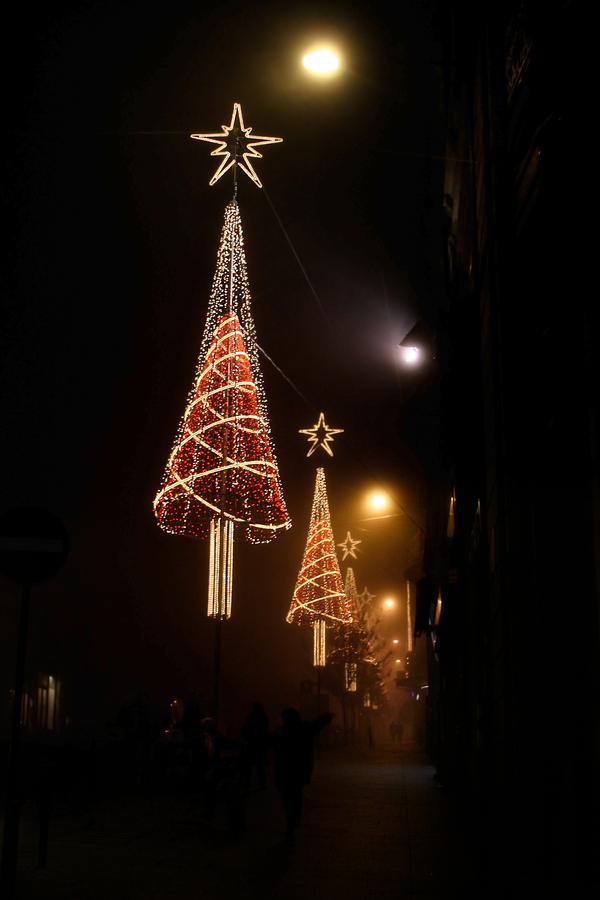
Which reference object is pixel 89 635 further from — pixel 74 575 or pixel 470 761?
pixel 470 761

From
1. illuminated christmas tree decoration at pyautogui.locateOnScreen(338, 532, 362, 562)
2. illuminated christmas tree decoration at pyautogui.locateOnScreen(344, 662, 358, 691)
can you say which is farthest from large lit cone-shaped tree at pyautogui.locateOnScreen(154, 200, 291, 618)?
illuminated christmas tree decoration at pyautogui.locateOnScreen(344, 662, 358, 691)

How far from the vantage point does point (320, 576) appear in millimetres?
29000

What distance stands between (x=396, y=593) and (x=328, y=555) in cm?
4993

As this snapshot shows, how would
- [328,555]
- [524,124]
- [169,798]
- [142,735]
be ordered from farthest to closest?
[328,555]
[142,735]
[169,798]
[524,124]

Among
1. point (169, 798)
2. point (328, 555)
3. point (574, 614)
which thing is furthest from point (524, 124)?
point (328, 555)

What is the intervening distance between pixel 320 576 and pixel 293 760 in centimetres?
1714

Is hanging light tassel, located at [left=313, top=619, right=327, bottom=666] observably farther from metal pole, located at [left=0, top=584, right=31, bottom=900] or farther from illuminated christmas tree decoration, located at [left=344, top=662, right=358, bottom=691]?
metal pole, located at [left=0, top=584, right=31, bottom=900]

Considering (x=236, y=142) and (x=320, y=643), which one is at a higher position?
(x=236, y=142)

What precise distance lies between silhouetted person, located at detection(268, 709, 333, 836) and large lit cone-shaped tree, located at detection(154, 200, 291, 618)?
5216 mm

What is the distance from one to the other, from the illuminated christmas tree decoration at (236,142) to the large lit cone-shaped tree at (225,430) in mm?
1456

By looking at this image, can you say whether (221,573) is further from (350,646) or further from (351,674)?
(350,646)

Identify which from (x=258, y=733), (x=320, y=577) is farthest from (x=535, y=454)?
(x=320, y=577)

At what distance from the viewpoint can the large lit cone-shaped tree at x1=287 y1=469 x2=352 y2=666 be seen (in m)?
28.9

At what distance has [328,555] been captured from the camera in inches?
1149
